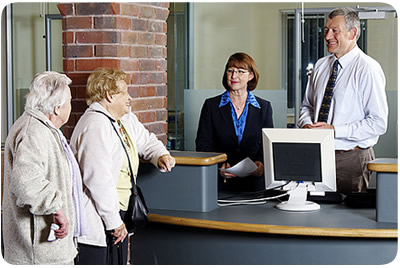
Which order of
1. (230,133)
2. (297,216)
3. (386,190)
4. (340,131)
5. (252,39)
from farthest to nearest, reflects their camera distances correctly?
(252,39)
(230,133)
(340,131)
(297,216)
(386,190)

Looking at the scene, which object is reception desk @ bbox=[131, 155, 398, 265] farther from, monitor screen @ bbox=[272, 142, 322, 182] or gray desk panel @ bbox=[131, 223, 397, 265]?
monitor screen @ bbox=[272, 142, 322, 182]

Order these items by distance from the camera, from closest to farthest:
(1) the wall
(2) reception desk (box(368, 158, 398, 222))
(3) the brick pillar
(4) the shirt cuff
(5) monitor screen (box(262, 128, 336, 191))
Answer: (2) reception desk (box(368, 158, 398, 222)), (5) monitor screen (box(262, 128, 336, 191)), (4) the shirt cuff, (3) the brick pillar, (1) the wall

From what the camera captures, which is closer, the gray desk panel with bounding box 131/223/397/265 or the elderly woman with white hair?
the elderly woman with white hair

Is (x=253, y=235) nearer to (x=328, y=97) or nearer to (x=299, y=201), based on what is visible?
(x=299, y=201)

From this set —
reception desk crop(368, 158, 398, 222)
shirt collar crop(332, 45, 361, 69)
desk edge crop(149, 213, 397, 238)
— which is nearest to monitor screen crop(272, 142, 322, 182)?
reception desk crop(368, 158, 398, 222)

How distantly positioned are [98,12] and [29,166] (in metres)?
1.72

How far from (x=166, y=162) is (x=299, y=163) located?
78 centimetres

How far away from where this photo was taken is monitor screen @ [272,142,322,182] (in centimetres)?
396

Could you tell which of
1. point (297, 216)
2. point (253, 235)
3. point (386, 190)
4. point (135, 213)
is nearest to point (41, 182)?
point (135, 213)

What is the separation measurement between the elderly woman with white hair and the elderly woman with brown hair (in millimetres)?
165

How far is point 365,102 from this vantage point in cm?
445

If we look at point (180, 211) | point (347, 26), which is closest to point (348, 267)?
point (180, 211)

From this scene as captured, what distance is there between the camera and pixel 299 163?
4.01 m

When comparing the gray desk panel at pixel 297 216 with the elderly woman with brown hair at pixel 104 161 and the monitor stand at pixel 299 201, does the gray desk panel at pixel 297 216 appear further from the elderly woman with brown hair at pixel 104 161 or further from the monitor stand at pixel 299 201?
the elderly woman with brown hair at pixel 104 161
